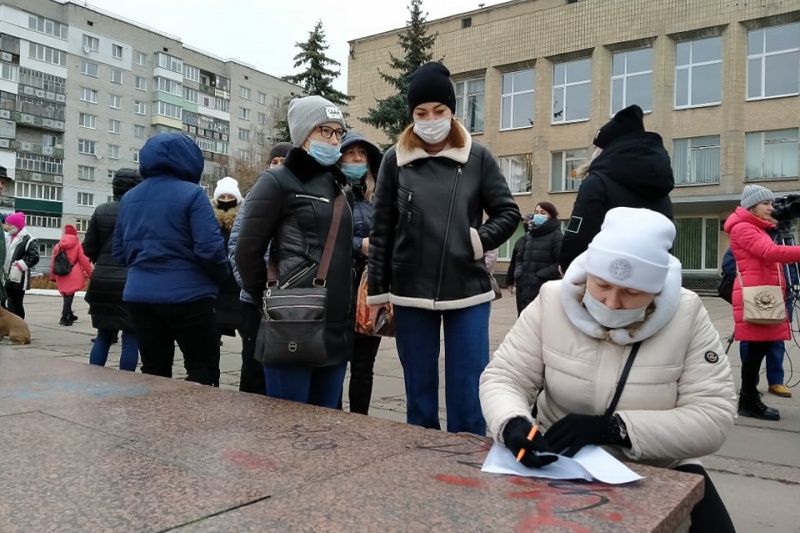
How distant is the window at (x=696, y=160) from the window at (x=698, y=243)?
1541mm

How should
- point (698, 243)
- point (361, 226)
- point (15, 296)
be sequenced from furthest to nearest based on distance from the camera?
point (698, 243) < point (15, 296) < point (361, 226)

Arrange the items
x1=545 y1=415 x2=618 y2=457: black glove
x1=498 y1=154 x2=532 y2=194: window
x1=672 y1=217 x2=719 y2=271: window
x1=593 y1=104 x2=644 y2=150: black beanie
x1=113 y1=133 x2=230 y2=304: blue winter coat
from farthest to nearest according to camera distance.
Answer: x1=498 y1=154 x2=532 y2=194: window < x1=672 y1=217 x2=719 y2=271: window < x1=113 y1=133 x2=230 y2=304: blue winter coat < x1=593 y1=104 x2=644 y2=150: black beanie < x1=545 y1=415 x2=618 y2=457: black glove

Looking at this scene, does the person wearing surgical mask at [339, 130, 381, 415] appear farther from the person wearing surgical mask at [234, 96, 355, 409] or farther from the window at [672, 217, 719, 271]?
the window at [672, 217, 719, 271]

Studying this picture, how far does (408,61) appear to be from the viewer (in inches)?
984

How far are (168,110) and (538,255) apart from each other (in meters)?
62.2

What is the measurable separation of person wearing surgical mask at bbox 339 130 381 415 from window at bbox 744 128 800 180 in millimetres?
24188

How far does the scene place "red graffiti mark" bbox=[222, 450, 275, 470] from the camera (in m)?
2.08

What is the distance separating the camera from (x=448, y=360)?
10.3 feet

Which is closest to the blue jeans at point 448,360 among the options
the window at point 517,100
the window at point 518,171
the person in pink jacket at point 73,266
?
the person in pink jacket at point 73,266

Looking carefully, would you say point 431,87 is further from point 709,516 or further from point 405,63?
point 405,63

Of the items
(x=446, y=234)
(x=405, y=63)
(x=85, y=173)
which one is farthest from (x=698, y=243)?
(x=85, y=173)

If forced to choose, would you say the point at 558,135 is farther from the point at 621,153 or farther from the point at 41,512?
the point at 41,512

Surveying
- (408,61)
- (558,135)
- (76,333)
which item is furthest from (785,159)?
(76,333)

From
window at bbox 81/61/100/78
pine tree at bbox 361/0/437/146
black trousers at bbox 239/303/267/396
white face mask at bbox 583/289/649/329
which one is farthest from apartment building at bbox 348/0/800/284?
window at bbox 81/61/100/78
